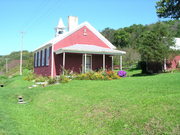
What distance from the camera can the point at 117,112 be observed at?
638 cm

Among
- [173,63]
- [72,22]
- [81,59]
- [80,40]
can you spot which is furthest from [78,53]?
[173,63]

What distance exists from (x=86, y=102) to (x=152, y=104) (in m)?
2.74

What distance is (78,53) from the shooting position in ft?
64.6

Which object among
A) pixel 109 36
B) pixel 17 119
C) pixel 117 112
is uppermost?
pixel 109 36

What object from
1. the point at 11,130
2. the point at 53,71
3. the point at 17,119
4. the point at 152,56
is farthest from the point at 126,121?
the point at 152,56

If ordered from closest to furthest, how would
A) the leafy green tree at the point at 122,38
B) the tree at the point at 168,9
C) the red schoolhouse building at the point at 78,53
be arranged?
the tree at the point at 168,9 → the red schoolhouse building at the point at 78,53 → the leafy green tree at the point at 122,38

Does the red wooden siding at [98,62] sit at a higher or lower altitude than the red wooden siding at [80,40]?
lower

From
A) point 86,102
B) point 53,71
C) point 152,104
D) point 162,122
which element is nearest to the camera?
point 162,122

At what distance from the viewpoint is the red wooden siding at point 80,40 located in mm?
20000

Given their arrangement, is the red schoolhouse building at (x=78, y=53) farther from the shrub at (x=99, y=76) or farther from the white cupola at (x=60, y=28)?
the white cupola at (x=60, y=28)

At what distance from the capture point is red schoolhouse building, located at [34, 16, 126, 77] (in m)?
19.5

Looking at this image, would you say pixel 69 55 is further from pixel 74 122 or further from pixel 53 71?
pixel 74 122

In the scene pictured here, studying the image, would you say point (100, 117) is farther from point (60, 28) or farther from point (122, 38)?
point (122, 38)

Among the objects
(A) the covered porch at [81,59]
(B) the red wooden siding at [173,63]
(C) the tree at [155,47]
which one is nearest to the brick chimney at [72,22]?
(A) the covered porch at [81,59]
